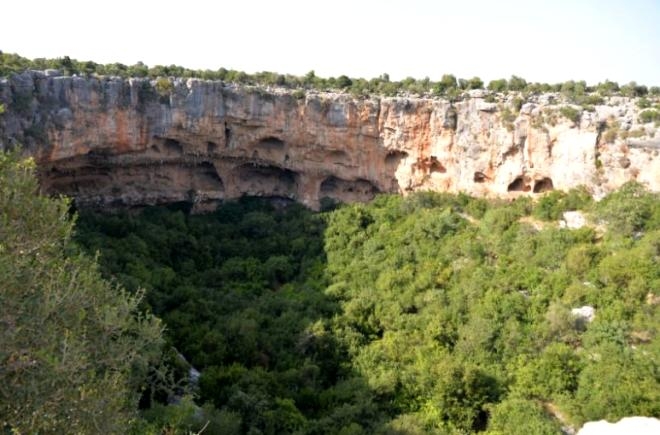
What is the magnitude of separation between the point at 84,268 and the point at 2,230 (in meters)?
2.42

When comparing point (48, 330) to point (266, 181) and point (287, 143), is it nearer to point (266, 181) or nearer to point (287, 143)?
point (287, 143)

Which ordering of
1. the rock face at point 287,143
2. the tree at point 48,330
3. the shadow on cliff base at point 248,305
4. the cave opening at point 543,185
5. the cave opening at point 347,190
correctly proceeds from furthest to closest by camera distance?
the cave opening at point 347,190
the cave opening at point 543,185
the rock face at point 287,143
the shadow on cliff base at point 248,305
the tree at point 48,330

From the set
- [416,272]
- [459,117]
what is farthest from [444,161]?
[416,272]

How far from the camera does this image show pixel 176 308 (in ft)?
66.5

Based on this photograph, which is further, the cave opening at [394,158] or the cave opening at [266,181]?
the cave opening at [266,181]

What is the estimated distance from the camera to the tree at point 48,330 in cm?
704

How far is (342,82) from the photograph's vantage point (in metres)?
30.6

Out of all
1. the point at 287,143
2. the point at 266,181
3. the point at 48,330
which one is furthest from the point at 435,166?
the point at 48,330

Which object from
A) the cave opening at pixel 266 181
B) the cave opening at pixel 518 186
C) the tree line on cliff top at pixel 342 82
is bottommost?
the cave opening at pixel 266 181

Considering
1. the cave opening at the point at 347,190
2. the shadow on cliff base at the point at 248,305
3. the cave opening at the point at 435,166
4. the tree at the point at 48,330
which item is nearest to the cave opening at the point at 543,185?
the cave opening at the point at 435,166

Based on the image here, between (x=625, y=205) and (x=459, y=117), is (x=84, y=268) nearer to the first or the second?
(x=625, y=205)

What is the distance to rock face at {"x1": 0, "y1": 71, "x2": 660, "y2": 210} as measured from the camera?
71.9 feet

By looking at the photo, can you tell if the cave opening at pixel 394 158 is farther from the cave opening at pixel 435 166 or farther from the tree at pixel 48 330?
the tree at pixel 48 330

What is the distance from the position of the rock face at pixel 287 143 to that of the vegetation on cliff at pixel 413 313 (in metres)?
1.42
